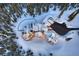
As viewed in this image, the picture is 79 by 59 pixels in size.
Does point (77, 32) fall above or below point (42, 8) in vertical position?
below

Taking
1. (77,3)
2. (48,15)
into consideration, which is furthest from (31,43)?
(77,3)

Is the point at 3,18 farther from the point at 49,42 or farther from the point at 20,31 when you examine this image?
the point at 49,42

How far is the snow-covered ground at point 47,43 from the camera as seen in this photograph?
1.84m

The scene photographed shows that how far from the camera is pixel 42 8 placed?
1846 millimetres

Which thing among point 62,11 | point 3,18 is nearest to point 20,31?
point 3,18

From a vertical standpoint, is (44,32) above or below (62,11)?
below

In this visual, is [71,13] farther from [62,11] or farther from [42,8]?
[42,8]

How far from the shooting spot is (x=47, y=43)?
1.86 m

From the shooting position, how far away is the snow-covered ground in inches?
72.5

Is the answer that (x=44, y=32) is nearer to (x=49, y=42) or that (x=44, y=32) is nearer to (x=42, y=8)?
(x=49, y=42)

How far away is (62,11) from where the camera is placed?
1.84 metres

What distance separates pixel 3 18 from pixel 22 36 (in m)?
0.23

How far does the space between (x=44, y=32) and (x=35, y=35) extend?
3.3 inches

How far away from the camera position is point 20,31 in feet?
6.11
